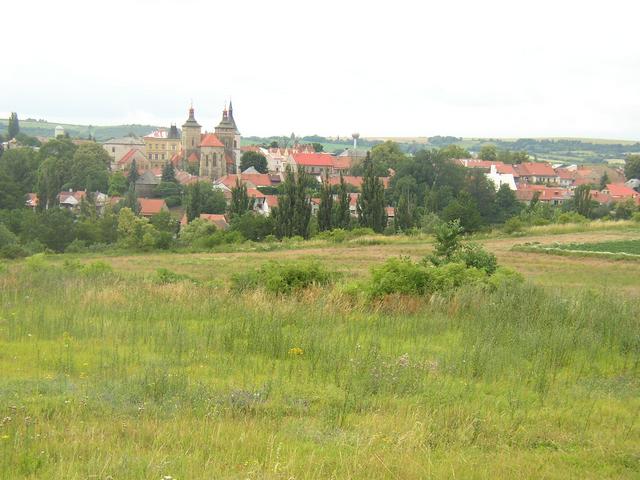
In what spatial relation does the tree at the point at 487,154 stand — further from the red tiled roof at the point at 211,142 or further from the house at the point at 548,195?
the red tiled roof at the point at 211,142

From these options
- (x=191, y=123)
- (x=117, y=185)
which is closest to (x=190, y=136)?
(x=191, y=123)

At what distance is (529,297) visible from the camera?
38.4 ft

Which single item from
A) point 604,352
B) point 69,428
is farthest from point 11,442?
point 604,352

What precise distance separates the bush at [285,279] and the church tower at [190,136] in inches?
4704

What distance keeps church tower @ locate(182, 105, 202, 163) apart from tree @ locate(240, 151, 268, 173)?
10981 millimetres

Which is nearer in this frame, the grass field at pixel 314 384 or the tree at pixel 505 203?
the grass field at pixel 314 384

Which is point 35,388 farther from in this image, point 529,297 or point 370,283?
point 529,297

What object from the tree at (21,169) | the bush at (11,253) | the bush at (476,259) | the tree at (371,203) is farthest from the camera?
the tree at (21,169)

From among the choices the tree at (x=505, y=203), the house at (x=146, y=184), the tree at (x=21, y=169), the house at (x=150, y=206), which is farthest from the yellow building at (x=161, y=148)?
the tree at (x=505, y=203)

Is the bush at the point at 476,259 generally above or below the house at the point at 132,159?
above

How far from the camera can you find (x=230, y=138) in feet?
434

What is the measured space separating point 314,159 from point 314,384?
430 ft

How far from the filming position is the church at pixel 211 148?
12138cm

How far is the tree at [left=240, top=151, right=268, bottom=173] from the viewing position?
410ft
